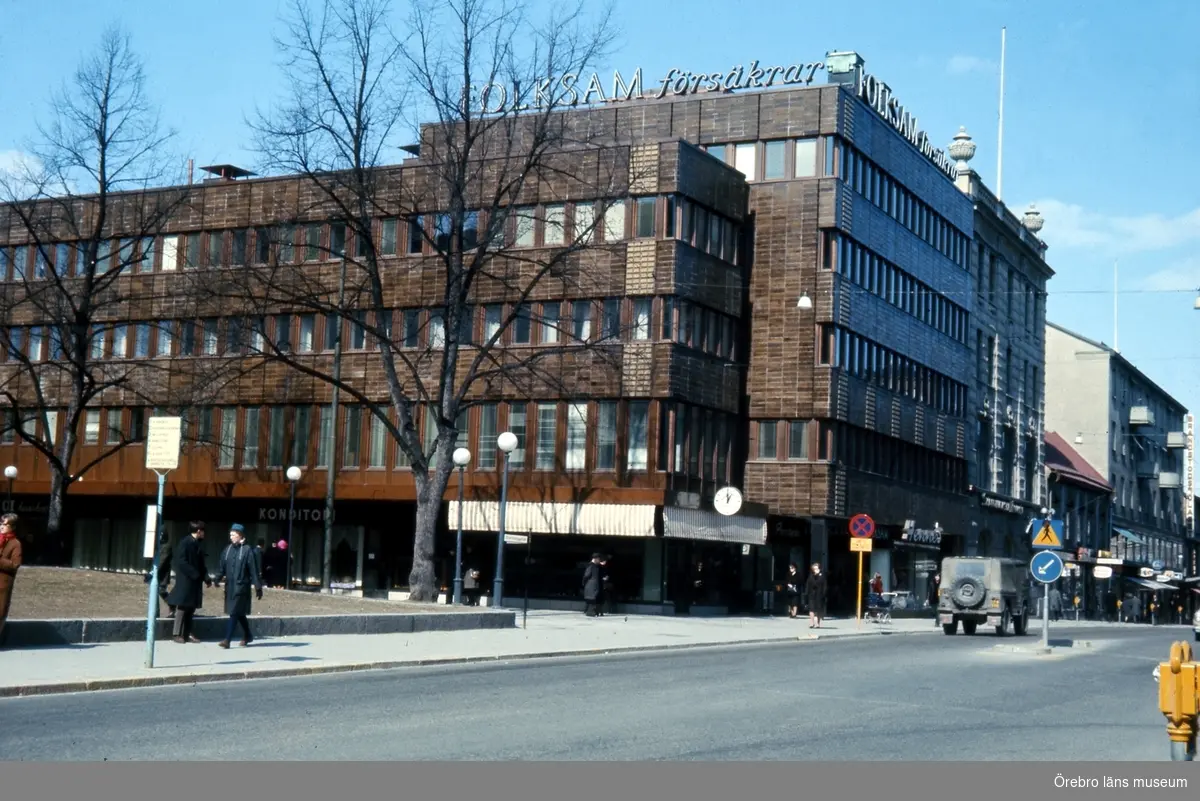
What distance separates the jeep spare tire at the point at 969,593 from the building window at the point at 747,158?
59.2 ft

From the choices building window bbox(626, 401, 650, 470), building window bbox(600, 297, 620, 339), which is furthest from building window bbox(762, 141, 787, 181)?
building window bbox(626, 401, 650, 470)

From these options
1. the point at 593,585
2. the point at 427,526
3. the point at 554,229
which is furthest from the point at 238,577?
the point at 554,229

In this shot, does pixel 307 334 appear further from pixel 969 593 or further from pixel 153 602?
pixel 153 602

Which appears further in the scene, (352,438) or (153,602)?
(352,438)

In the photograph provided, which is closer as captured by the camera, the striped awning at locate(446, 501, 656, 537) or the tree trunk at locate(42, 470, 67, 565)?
the tree trunk at locate(42, 470, 67, 565)

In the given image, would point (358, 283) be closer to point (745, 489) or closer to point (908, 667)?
point (745, 489)

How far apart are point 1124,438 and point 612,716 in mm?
90740

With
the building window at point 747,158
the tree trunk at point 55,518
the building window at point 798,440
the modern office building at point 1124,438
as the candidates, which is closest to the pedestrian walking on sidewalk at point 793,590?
the building window at point 798,440

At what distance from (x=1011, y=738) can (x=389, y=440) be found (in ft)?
127

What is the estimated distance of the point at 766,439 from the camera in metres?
53.2

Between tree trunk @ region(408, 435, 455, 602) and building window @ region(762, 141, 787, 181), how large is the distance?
1993 cm

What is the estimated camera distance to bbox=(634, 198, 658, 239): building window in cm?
4766

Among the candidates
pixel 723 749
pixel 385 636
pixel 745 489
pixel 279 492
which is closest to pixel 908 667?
pixel 385 636

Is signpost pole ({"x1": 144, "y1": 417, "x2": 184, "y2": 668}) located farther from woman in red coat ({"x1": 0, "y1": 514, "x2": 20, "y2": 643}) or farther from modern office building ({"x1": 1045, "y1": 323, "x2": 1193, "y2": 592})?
modern office building ({"x1": 1045, "y1": 323, "x2": 1193, "y2": 592})
